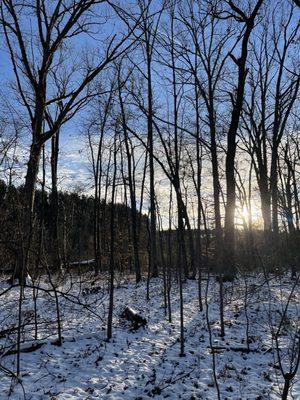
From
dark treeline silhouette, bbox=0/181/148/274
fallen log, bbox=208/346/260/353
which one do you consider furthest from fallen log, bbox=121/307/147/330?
dark treeline silhouette, bbox=0/181/148/274

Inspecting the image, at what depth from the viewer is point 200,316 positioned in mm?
10422

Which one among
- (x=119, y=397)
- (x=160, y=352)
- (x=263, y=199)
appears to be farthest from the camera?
(x=263, y=199)

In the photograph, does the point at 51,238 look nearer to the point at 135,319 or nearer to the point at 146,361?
the point at 135,319

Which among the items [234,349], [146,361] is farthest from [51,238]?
[234,349]

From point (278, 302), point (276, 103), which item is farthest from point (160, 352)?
point (276, 103)

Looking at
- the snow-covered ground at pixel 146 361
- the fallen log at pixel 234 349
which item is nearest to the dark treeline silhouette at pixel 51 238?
the snow-covered ground at pixel 146 361

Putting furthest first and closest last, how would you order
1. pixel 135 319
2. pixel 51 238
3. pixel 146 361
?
pixel 51 238
pixel 135 319
pixel 146 361

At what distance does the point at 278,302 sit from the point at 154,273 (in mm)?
7724

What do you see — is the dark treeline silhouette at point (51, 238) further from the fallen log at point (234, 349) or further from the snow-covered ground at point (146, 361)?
the fallen log at point (234, 349)

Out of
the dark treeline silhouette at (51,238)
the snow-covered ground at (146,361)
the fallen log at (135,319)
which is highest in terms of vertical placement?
the dark treeline silhouette at (51,238)

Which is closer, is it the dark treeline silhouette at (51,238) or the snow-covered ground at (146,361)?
the snow-covered ground at (146,361)

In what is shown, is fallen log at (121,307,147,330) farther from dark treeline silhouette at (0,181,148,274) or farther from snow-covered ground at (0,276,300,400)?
dark treeline silhouette at (0,181,148,274)

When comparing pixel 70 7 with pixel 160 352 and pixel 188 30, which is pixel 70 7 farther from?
pixel 188 30

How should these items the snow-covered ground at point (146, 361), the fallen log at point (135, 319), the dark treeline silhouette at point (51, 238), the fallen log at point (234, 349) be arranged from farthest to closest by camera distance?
the fallen log at point (135, 319), the fallen log at point (234, 349), the dark treeline silhouette at point (51, 238), the snow-covered ground at point (146, 361)
